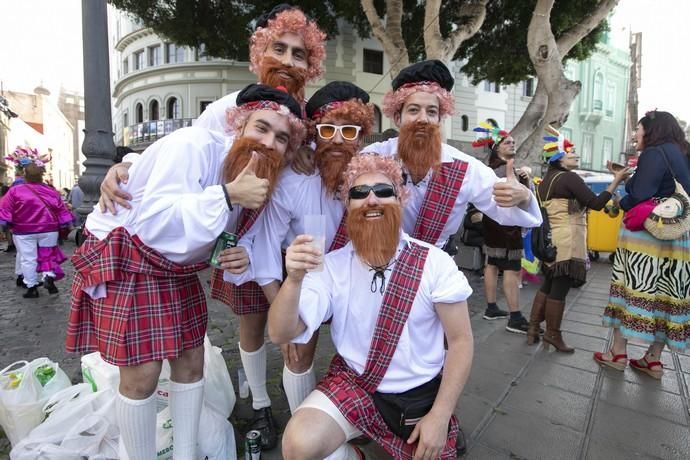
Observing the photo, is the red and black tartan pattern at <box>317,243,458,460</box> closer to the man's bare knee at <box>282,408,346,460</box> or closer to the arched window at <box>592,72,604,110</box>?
the man's bare knee at <box>282,408,346,460</box>

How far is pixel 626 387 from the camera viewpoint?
2.96 meters

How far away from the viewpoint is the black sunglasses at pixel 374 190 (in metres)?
1.70

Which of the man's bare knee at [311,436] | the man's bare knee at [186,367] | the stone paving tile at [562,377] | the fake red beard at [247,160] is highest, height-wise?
the fake red beard at [247,160]

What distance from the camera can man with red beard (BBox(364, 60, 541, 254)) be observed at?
2.10 meters

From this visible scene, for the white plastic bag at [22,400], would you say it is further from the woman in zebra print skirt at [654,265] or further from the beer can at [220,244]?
the woman in zebra print skirt at [654,265]

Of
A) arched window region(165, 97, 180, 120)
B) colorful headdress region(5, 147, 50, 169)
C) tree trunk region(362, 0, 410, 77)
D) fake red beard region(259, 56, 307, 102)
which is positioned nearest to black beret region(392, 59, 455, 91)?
fake red beard region(259, 56, 307, 102)

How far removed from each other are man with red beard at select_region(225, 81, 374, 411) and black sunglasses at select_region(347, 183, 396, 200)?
0.28m

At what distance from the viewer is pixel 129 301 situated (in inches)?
64.6

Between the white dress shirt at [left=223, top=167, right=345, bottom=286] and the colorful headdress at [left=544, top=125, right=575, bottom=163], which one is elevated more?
the colorful headdress at [left=544, top=125, right=575, bottom=163]

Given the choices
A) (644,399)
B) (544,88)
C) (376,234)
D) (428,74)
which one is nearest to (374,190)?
(376,234)

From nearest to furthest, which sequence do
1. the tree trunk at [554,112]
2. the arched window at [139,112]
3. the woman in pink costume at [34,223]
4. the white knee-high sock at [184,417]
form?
1. the white knee-high sock at [184,417]
2. the woman in pink costume at [34,223]
3. the tree trunk at [554,112]
4. the arched window at [139,112]

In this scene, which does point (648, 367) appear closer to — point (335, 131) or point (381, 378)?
point (381, 378)

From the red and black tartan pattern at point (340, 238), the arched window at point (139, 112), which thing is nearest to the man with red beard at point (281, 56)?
the red and black tartan pattern at point (340, 238)

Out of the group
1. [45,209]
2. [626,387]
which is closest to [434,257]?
[626,387]
